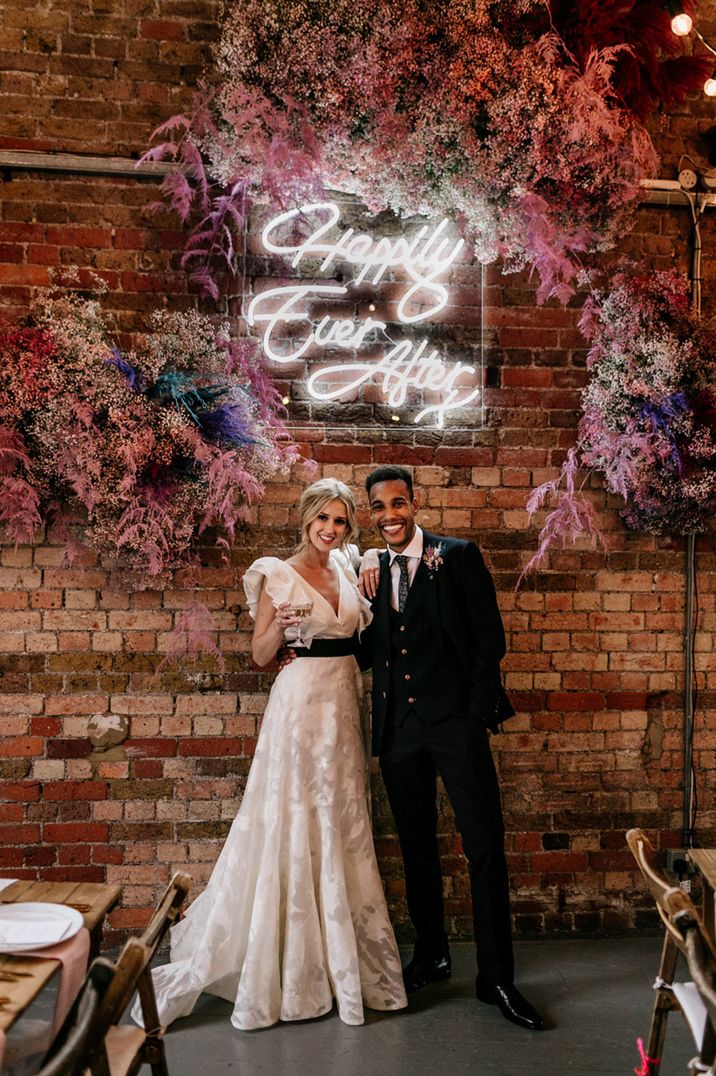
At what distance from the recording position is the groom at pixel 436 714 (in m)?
3.13

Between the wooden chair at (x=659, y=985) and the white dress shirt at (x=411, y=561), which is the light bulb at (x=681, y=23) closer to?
the white dress shirt at (x=411, y=561)

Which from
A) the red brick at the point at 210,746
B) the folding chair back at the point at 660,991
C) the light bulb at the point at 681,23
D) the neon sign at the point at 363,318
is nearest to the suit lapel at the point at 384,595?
the neon sign at the point at 363,318

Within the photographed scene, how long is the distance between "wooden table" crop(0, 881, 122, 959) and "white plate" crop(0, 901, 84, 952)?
0.04 meters

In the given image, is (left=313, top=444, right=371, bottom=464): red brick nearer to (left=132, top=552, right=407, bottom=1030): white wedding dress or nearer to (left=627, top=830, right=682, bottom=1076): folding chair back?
(left=132, top=552, right=407, bottom=1030): white wedding dress

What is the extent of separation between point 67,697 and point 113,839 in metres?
0.62

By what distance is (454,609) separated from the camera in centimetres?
324

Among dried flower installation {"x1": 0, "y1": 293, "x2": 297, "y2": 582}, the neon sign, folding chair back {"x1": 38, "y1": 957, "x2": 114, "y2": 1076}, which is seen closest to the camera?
folding chair back {"x1": 38, "y1": 957, "x2": 114, "y2": 1076}

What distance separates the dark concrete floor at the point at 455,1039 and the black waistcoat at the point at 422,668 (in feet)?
3.39

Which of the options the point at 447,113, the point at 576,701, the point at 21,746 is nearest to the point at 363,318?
the point at 447,113

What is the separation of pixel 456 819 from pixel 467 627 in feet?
2.28

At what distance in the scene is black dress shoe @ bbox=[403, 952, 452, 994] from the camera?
330 cm

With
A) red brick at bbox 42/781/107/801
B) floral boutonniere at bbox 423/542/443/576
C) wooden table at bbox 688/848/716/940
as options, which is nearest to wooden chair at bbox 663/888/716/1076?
wooden table at bbox 688/848/716/940

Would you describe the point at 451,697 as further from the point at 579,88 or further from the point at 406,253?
the point at 579,88

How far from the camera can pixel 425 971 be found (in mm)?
3348
